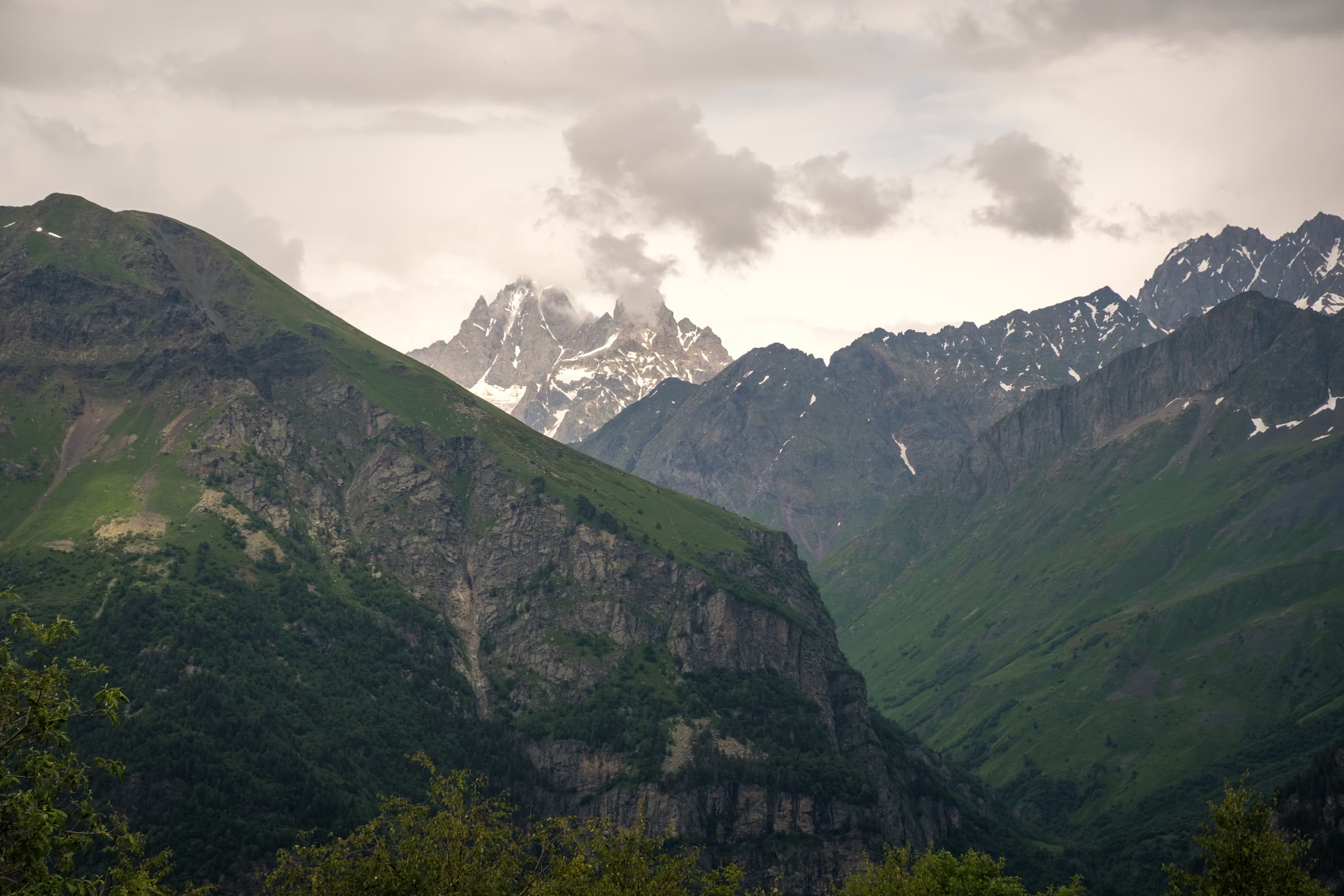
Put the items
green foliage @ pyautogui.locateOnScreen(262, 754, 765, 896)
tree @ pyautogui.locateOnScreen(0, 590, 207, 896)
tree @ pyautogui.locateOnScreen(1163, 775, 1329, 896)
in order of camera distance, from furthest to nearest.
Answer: tree @ pyautogui.locateOnScreen(1163, 775, 1329, 896), green foliage @ pyautogui.locateOnScreen(262, 754, 765, 896), tree @ pyautogui.locateOnScreen(0, 590, 207, 896)

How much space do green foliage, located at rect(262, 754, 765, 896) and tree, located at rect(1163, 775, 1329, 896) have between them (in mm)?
46172

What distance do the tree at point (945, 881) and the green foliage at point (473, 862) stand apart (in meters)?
32.5

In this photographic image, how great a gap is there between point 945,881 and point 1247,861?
125 ft

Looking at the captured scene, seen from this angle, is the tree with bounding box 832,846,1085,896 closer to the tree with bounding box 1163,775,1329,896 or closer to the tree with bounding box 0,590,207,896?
the tree with bounding box 1163,775,1329,896

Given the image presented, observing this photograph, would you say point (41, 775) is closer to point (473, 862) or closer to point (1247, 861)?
point (473, 862)

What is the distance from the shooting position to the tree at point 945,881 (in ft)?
447

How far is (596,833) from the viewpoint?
109938mm

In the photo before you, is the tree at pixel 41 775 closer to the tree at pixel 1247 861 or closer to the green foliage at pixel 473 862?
the green foliage at pixel 473 862

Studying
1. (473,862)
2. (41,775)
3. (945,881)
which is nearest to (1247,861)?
(945,881)

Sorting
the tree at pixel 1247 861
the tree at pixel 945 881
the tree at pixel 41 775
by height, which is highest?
the tree at pixel 41 775

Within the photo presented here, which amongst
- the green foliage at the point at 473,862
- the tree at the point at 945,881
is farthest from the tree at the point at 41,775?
the tree at the point at 945,881

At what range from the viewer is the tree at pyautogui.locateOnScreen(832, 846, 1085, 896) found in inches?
5369

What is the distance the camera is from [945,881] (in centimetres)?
13950

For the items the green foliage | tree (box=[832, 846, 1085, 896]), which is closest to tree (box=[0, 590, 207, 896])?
the green foliage
